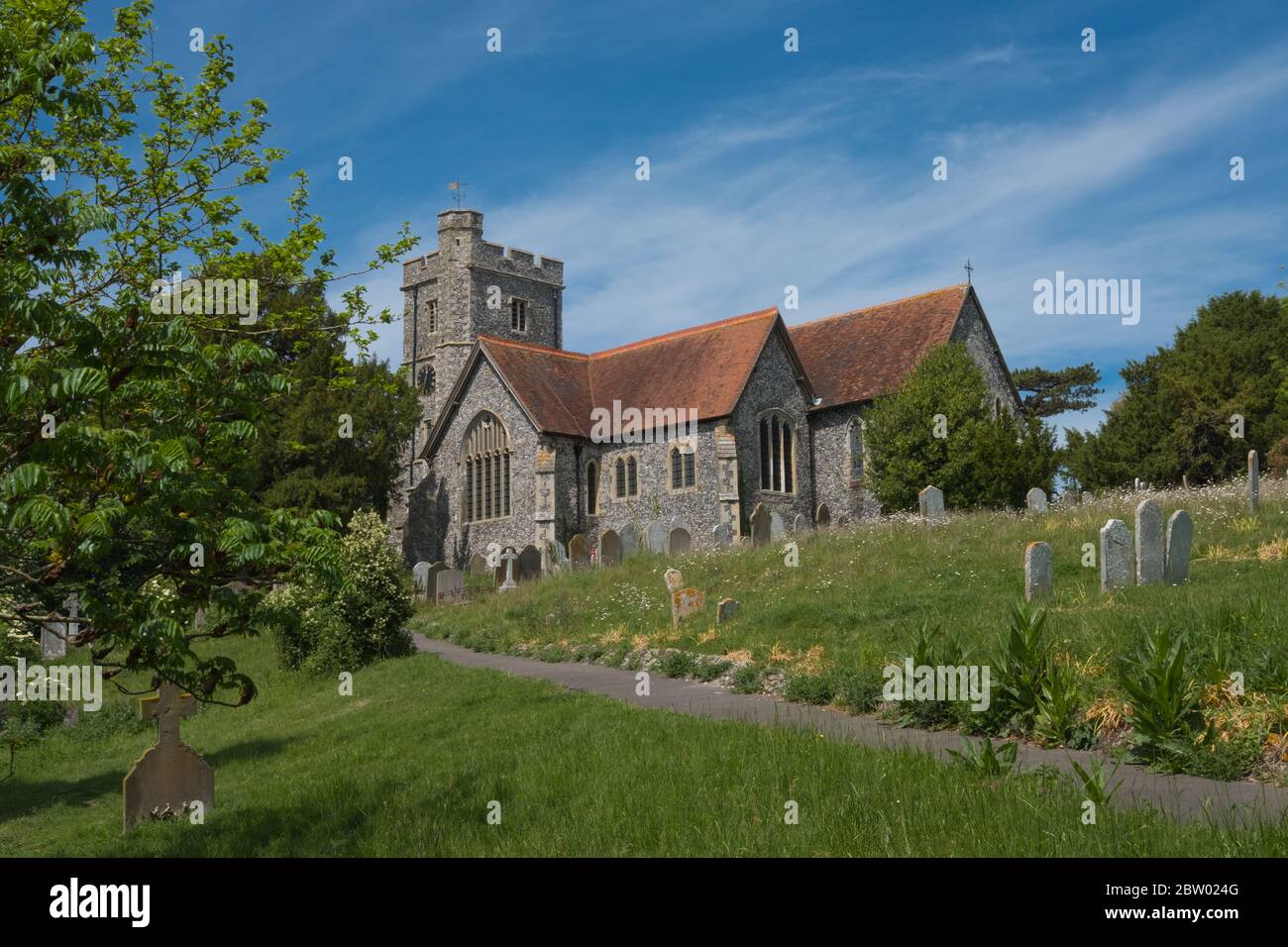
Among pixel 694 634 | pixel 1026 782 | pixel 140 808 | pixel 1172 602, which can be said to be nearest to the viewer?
pixel 1026 782

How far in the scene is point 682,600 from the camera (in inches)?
712

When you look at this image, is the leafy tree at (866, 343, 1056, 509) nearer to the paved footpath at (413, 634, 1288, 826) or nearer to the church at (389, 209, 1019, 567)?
the church at (389, 209, 1019, 567)

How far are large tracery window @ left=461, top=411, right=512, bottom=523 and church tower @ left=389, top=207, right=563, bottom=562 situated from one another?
11331 mm

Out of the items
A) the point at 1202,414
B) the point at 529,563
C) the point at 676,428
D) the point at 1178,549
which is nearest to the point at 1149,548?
the point at 1178,549

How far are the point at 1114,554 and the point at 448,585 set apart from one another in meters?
18.7

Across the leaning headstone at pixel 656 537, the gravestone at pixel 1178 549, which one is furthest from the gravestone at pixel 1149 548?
the leaning headstone at pixel 656 537

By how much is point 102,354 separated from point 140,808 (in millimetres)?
6210

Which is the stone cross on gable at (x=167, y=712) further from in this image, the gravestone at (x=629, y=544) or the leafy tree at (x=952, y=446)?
the leafy tree at (x=952, y=446)

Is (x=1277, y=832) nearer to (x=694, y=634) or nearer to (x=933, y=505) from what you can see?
(x=694, y=634)

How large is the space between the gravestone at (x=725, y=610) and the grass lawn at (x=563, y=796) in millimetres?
3843

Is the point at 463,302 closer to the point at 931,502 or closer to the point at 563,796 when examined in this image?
the point at 931,502

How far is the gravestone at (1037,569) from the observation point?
14.7m

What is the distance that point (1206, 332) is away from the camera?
149ft

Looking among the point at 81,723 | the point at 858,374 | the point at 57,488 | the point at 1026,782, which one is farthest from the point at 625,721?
the point at 858,374
